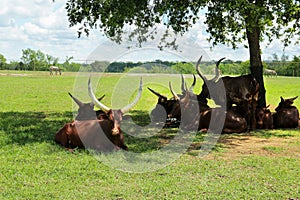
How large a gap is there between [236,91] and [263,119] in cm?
116

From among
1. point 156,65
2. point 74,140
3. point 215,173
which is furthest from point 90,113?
point 215,173

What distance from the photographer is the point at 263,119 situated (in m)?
11.9

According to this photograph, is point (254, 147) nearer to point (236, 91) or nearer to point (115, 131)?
point (236, 91)

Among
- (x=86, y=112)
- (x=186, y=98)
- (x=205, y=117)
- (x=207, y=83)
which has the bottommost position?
(x=205, y=117)

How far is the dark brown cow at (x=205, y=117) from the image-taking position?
1109cm

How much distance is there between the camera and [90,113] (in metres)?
9.63

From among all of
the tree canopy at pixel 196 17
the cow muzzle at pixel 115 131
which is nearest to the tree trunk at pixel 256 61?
the tree canopy at pixel 196 17

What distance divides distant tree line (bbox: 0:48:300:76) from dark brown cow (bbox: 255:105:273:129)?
1716mm

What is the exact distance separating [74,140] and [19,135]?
6.79 feet

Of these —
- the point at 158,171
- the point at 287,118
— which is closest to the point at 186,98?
the point at 287,118

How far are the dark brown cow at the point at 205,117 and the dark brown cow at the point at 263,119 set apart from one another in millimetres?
728

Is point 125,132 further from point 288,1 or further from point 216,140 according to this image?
point 288,1

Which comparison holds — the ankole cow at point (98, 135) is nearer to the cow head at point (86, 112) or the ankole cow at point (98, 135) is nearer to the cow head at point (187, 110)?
the cow head at point (86, 112)

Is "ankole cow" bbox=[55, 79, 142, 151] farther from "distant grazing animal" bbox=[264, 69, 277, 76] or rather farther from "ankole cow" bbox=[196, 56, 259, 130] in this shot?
"distant grazing animal" bbox=[264, 69, 277, 76]
